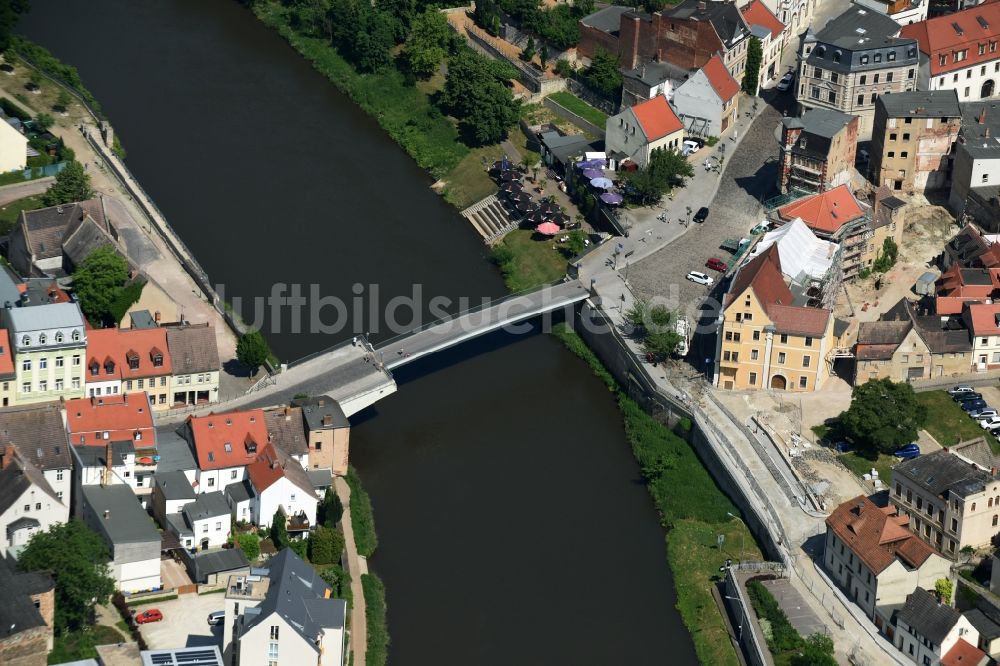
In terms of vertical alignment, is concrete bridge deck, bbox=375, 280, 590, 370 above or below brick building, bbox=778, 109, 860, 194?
below

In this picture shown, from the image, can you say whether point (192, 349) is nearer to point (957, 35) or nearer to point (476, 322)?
point (476, 322)

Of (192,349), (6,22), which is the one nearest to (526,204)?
(192,349)

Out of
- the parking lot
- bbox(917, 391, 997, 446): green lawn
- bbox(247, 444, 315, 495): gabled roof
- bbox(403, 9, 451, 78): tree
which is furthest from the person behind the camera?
bbox(403, 9, 451, 78): tree

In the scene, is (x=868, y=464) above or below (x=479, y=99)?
below

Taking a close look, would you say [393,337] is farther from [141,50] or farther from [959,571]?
[141,50]

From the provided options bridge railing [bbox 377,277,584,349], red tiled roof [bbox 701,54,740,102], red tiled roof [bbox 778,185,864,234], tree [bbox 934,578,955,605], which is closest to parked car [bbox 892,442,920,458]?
tree [bbox 934,578,955,605]

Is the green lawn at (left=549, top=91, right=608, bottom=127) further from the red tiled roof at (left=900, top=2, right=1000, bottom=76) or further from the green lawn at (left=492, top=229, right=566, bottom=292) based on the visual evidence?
the red tiled roof at (left=900, top=2, right=1000, bottom=76)

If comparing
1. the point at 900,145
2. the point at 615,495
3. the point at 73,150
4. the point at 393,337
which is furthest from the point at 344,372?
the point at 900,145
